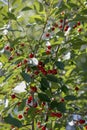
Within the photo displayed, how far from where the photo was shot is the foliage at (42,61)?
252 centimetres

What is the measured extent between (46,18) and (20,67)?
1.91ft

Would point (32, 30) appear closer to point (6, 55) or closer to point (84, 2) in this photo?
point (6, 55)

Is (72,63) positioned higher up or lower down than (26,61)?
higher up

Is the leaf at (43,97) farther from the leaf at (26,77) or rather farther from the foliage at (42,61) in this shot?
the leaf at (26,77)

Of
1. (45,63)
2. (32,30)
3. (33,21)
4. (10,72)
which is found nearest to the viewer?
(10,72)

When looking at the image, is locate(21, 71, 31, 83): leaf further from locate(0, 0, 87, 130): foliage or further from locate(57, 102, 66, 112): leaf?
locate(57, 102, 66, 112): leaf

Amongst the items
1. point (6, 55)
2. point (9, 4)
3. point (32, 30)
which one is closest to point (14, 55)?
point (6, 55)

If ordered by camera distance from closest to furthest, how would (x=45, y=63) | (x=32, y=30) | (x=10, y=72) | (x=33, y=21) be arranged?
(x=10, y=72) < (x=45, y=63) < (x=33, y=21) < (x=32, y=30)

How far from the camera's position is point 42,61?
2646 mm

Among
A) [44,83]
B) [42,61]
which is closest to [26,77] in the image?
[44,83]

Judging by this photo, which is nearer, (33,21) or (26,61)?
(26,61)

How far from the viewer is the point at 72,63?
9.70ft

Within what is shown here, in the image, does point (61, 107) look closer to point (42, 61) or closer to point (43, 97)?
point (43, 97)

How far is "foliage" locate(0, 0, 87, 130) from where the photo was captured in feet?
8.26
